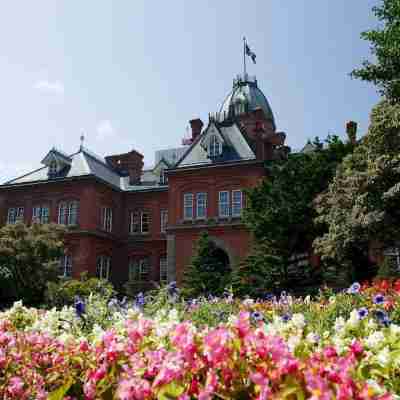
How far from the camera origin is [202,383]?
94.8 inches

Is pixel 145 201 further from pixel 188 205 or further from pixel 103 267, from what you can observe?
pixel 188 205

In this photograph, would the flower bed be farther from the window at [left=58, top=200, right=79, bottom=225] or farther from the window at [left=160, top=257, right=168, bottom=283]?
the window at [left=160, top=257, right=168, bottom=283]

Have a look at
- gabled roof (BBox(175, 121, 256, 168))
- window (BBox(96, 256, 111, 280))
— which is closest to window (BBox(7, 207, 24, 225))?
window (BBox(96, 256, 111, 280))

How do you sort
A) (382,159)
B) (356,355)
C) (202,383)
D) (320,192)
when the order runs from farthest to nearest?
(320,192) < (382,159) < (356,355) < (202,383)

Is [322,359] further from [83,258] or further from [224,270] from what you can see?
[83,258]

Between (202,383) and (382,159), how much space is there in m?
14.7

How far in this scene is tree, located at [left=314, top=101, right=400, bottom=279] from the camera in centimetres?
1504

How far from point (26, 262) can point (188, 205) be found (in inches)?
475

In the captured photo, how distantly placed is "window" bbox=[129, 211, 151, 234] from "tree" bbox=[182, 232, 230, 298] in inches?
452

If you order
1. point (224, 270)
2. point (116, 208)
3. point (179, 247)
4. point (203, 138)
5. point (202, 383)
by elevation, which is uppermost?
point (203, 138)

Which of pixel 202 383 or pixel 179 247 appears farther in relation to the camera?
pixel 179 247

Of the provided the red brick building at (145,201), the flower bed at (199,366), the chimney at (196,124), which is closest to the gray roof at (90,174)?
the red brick building at (145,201)

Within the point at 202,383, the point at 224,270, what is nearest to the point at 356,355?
the point at 202,383

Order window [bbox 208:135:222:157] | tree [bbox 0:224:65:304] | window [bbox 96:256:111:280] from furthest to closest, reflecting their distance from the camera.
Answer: window [bbox 96:256:111:280], window [bbox 208:135:222:157], tree [bbox 0:224:65:304]
